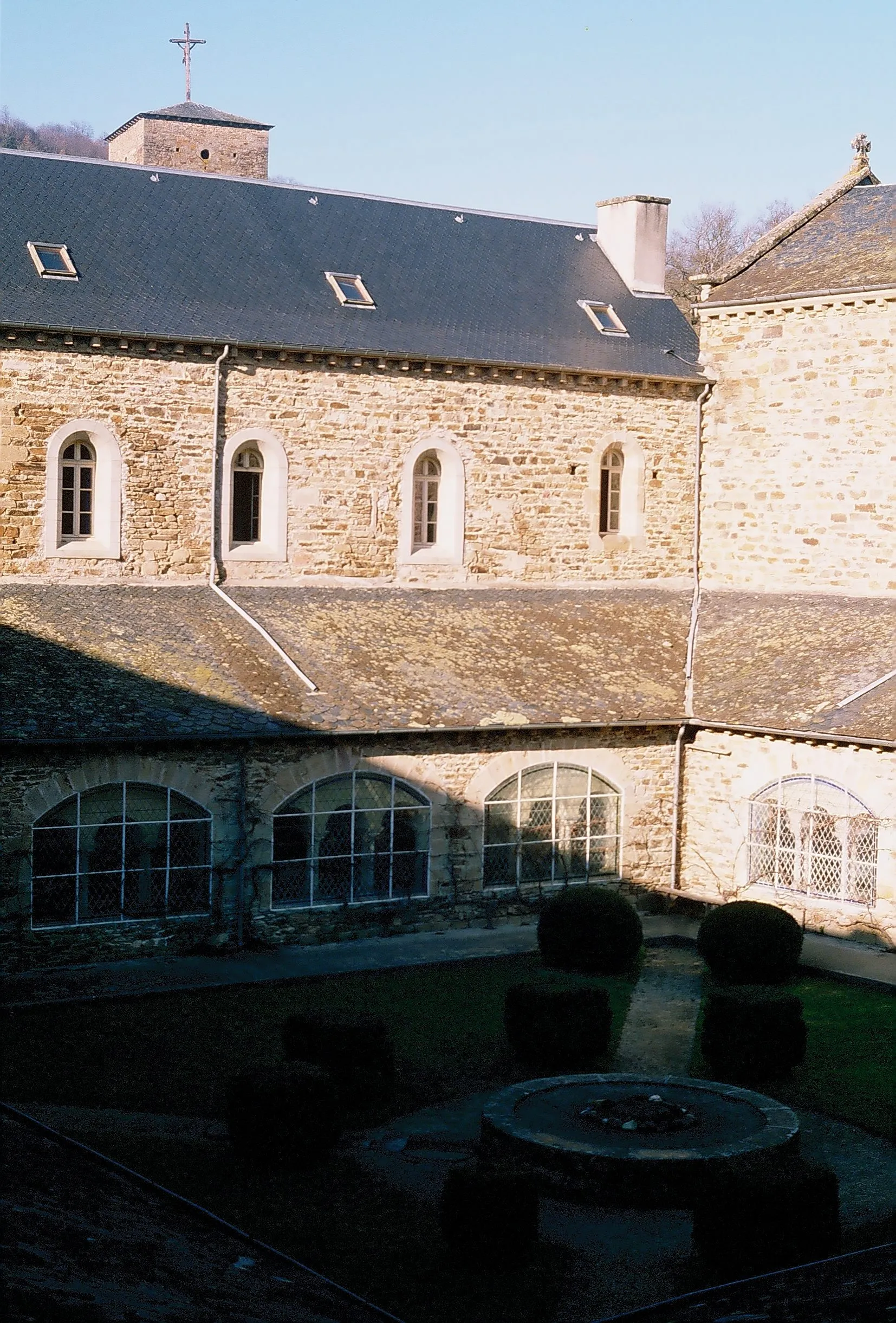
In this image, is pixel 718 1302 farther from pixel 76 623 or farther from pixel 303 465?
pixel 303 465

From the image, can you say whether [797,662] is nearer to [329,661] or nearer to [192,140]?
[329,661]

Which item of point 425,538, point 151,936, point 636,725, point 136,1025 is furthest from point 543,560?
point 136,1025

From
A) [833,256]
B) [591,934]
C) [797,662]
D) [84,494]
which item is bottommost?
[591,934]

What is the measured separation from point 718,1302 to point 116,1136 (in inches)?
219

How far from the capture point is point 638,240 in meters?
29.6

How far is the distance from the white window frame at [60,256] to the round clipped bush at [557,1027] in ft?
41.3

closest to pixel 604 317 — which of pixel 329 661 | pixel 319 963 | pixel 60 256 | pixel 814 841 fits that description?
pixel 329 661

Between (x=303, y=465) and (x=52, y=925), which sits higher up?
(x=303, y=465)

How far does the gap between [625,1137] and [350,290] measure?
15.8 m

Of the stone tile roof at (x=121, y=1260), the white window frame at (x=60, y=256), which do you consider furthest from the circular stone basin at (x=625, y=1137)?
the white window frame at (x=60, y=256)

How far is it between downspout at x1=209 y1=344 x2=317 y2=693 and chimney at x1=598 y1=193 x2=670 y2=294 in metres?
8.73

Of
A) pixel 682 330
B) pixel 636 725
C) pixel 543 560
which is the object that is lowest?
pixel 636 725

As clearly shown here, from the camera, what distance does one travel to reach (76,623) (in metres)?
22.4

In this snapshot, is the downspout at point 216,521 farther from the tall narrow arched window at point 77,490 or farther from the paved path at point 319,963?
the paved path at point 319,963
